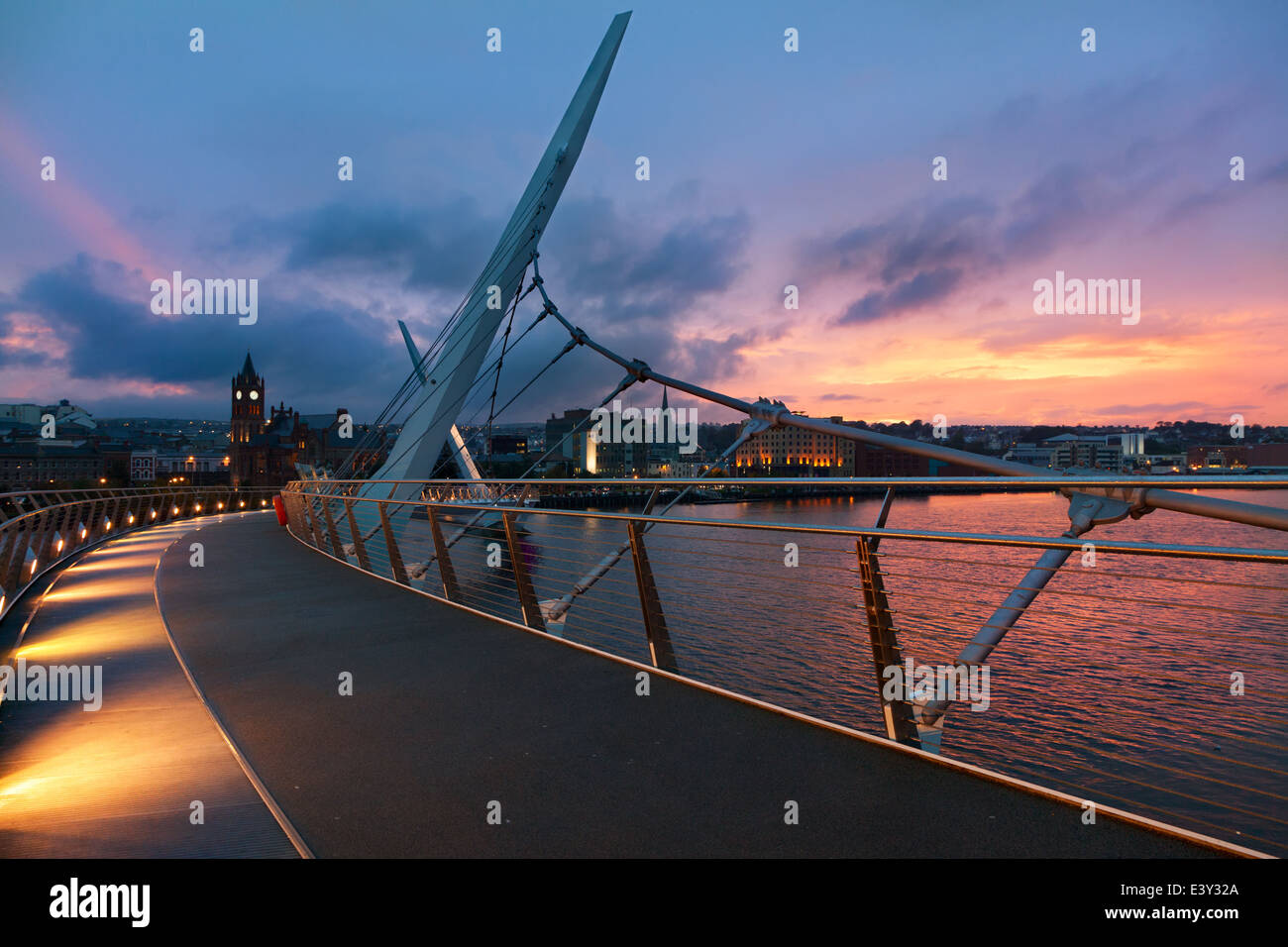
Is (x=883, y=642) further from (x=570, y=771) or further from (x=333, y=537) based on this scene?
(x=333, y=537)

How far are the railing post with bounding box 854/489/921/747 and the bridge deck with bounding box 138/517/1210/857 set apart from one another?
0.36 ft

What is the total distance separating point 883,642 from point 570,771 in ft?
4.64

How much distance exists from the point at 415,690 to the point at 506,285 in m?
19.5

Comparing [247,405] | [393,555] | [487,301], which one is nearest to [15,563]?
[393,555]

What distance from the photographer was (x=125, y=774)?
3.11 m

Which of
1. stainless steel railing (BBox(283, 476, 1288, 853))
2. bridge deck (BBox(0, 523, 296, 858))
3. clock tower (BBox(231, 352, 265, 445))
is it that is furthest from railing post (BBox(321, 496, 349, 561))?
clock tower (BBox(231, 352, 265, 445))

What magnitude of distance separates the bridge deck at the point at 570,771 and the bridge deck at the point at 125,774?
0.50 ft

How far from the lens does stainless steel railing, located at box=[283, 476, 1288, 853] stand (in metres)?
2.90

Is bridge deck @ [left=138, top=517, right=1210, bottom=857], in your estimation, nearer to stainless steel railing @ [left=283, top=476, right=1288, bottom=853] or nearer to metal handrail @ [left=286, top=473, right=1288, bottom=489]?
stainless steel railing @ [left=283, top=476, right=1288, bottom=853]

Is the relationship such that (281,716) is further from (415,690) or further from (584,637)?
(584,637)

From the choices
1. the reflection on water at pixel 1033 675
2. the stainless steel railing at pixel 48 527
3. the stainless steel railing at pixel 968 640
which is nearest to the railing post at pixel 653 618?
the stainless steel railing at pixel 968 640

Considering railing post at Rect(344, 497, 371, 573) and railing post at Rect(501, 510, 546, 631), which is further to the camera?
railing post at Rect(344, 497, 371, 573)

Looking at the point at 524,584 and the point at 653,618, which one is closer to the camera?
the point at 653,618
